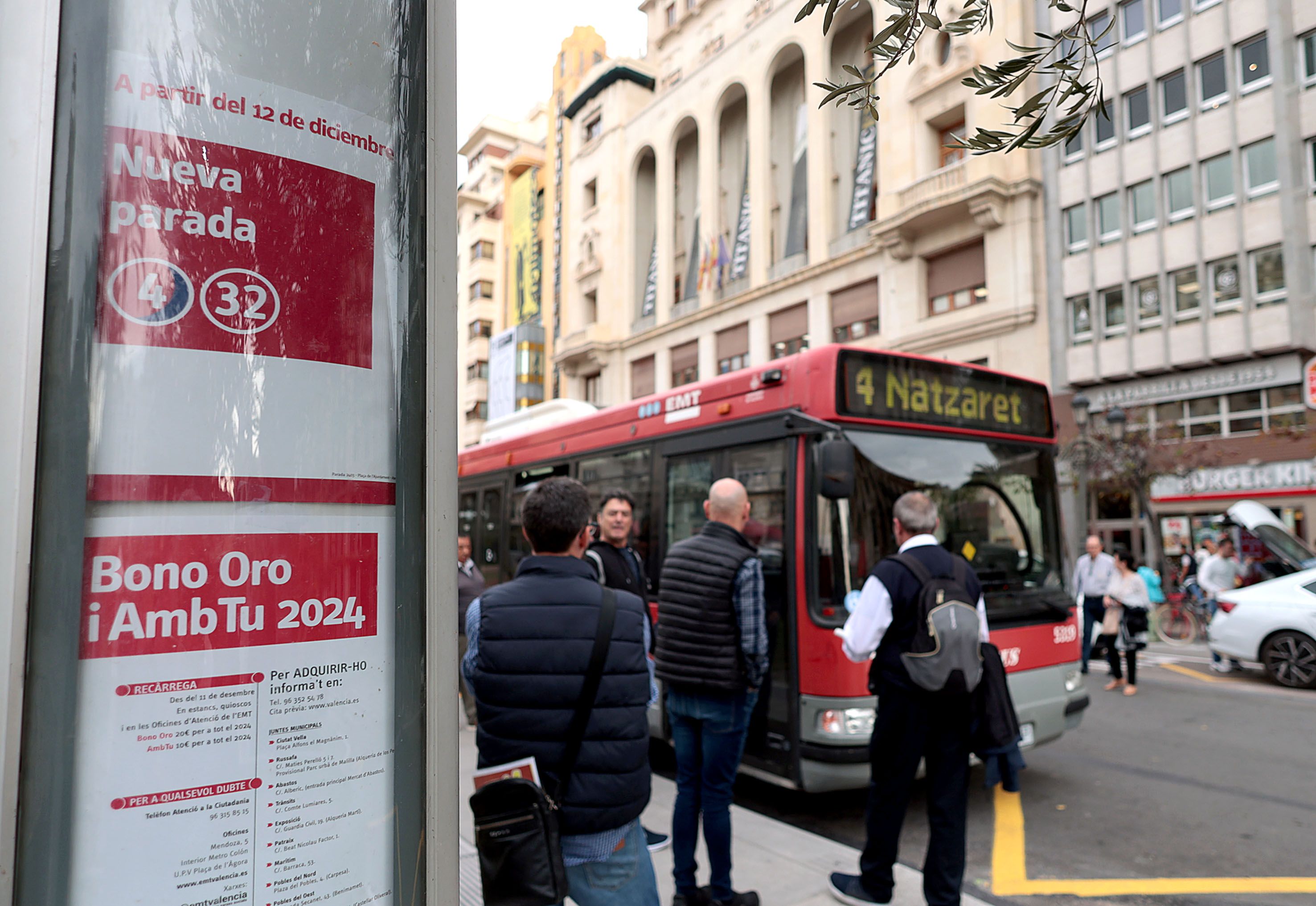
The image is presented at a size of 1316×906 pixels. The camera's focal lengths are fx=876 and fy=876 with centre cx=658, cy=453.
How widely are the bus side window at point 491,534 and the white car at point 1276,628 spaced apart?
848 centimetres

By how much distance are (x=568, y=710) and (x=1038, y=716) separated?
4.29 meters

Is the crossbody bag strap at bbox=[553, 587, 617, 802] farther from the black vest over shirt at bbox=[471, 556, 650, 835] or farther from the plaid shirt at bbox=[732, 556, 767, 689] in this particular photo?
the plaid shirt at bbox=[732, 556, 767, 689]

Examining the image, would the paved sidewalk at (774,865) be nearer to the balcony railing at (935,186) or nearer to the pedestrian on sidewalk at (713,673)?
the pedestrian on sidewalk at (713,673)

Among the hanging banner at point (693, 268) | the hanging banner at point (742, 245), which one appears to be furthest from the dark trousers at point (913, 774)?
the hanging banner at point (693, 268)

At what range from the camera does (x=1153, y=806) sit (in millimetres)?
5648

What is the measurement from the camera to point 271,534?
1.29 meters

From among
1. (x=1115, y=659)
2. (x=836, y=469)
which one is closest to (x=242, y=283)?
(x=836, y=469)

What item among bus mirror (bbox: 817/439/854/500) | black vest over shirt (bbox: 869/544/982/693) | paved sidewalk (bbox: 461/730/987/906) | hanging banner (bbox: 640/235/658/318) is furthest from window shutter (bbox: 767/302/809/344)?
black vest over shirt (bbox: 869/544/982/693)

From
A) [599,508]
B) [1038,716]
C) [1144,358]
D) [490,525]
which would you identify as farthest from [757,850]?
[1144,358]

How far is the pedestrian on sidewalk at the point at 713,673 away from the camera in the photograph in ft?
12.3

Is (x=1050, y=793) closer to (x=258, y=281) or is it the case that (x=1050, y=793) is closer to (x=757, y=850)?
(x=757, y=850)

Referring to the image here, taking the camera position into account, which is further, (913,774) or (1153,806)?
(1153,806)

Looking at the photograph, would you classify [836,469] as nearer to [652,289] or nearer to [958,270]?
[958,270]

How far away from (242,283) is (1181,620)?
15938mm
